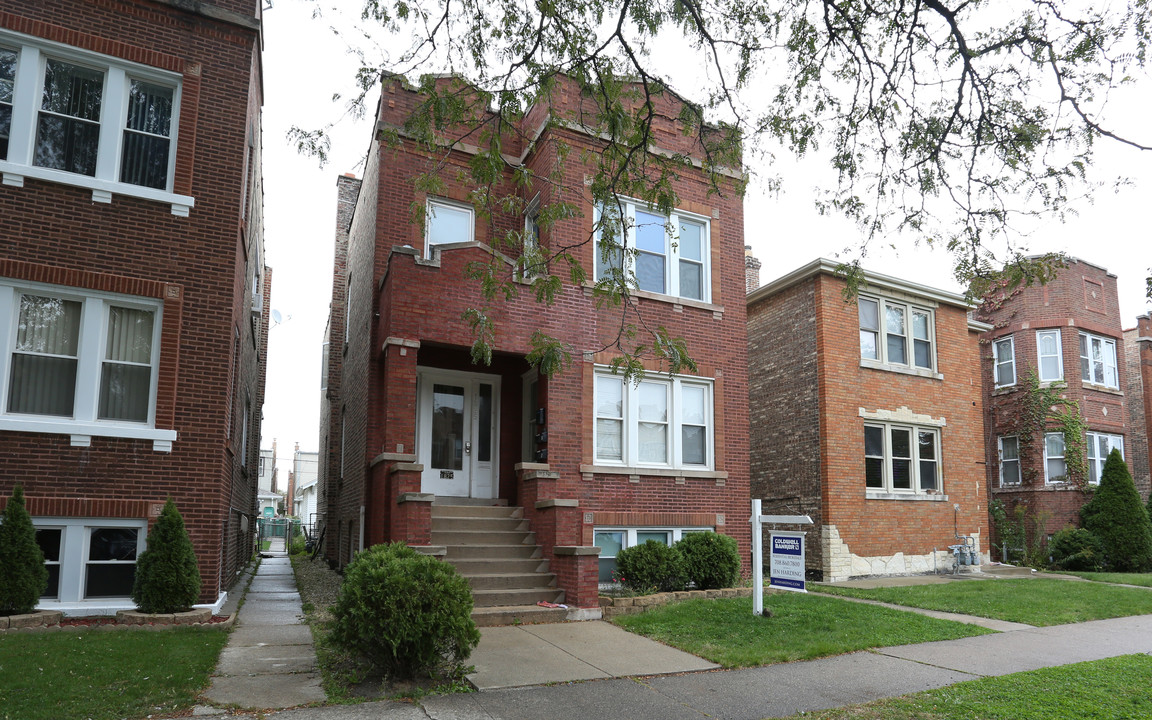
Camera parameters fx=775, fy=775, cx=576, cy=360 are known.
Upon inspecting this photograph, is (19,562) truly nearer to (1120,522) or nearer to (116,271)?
(116,271)

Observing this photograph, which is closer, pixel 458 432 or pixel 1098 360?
pixel 458 432

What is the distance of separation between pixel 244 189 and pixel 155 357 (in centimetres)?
263

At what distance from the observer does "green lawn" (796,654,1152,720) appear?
601 centimetres

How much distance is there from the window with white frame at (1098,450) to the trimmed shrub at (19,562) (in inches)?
937

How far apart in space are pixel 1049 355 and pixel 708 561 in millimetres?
16180

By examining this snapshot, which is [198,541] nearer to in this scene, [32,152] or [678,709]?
[32,152]

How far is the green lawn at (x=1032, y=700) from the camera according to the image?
601 cm

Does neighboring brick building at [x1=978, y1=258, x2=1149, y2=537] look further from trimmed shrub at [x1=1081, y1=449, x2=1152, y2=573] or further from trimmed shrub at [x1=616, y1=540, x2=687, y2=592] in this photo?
trimmed shrub at [x1=616, y1=540, x2=687, y2=592]

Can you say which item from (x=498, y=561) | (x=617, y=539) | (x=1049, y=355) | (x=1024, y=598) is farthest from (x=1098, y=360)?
(x=498, y=561)

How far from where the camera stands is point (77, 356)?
30.1 feet

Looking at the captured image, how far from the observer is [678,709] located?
245 inches

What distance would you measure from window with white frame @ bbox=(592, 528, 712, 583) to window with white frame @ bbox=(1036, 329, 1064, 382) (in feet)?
49.2

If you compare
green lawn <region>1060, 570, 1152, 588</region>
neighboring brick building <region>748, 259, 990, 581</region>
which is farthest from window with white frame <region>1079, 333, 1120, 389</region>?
green lawn <region>1060, 570, 1152, 588</region>

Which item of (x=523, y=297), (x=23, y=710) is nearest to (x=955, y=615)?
(x=523, y=297)
